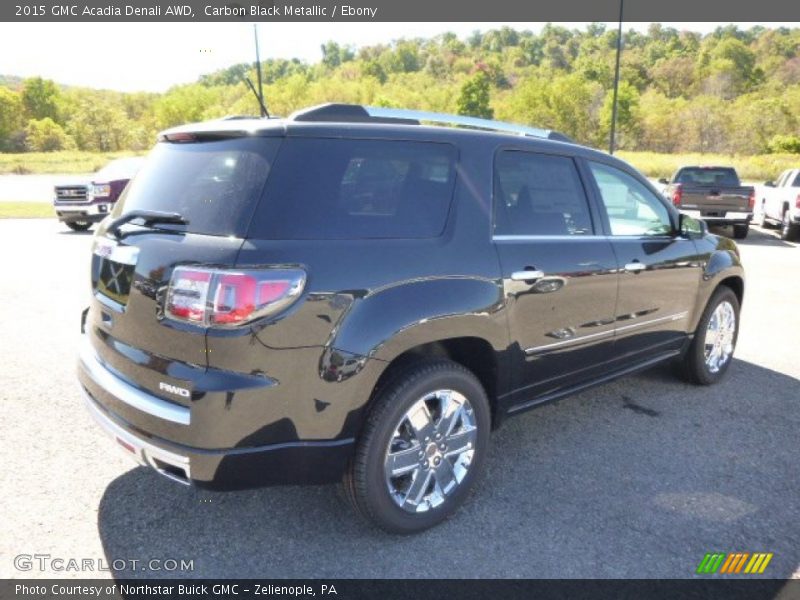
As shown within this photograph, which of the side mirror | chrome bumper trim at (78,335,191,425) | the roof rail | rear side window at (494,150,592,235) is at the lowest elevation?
chrome bumper trim at (78,335,191,425)

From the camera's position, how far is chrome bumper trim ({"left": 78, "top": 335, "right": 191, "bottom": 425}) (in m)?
2.32

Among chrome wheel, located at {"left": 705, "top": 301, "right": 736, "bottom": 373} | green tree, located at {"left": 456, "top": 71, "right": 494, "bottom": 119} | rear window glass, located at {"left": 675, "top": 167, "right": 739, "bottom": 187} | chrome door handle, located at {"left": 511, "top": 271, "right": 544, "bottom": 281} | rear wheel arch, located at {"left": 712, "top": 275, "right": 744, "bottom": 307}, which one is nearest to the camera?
chrome door handle, located at {"left": 511, "top": 271, "right": 544, "bottom": 281}

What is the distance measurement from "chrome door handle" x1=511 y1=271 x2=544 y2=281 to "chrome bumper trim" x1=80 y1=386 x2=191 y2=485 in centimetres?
172

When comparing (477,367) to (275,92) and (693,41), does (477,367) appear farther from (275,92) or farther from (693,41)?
(693,41)

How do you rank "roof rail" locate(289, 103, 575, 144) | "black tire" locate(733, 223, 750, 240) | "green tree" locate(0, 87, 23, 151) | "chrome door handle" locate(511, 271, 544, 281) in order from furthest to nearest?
"green tree" locate(0, 87, 23, 151)
"black tire" locate(733, 223, 750, 240)
"chrome door handle" locate(511, 271, 544, 281)
"roof rail" locate(289, 103, 575, 144)

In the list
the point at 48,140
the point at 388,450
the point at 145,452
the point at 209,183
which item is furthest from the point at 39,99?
the point at 388,450

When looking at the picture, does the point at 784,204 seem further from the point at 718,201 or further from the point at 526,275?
the point at 526,275

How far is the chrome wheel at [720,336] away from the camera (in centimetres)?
479

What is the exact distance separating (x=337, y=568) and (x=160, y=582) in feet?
2.35

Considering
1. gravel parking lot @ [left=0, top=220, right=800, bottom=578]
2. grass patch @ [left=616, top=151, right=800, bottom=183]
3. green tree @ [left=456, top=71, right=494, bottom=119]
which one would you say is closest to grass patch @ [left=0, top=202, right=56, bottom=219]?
gravel parking lot @ [left=0, top=220, right=800, bottom=578]

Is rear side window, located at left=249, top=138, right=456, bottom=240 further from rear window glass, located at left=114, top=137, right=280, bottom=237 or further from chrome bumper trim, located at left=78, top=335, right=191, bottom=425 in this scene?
chrome bumper trim, located at left=78, top=335, right=191, bottom=425

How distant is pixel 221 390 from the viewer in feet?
7.36

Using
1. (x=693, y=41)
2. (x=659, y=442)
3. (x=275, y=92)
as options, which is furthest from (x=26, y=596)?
(x=693, y=41)

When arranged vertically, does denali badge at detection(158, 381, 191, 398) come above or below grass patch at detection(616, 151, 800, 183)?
above
